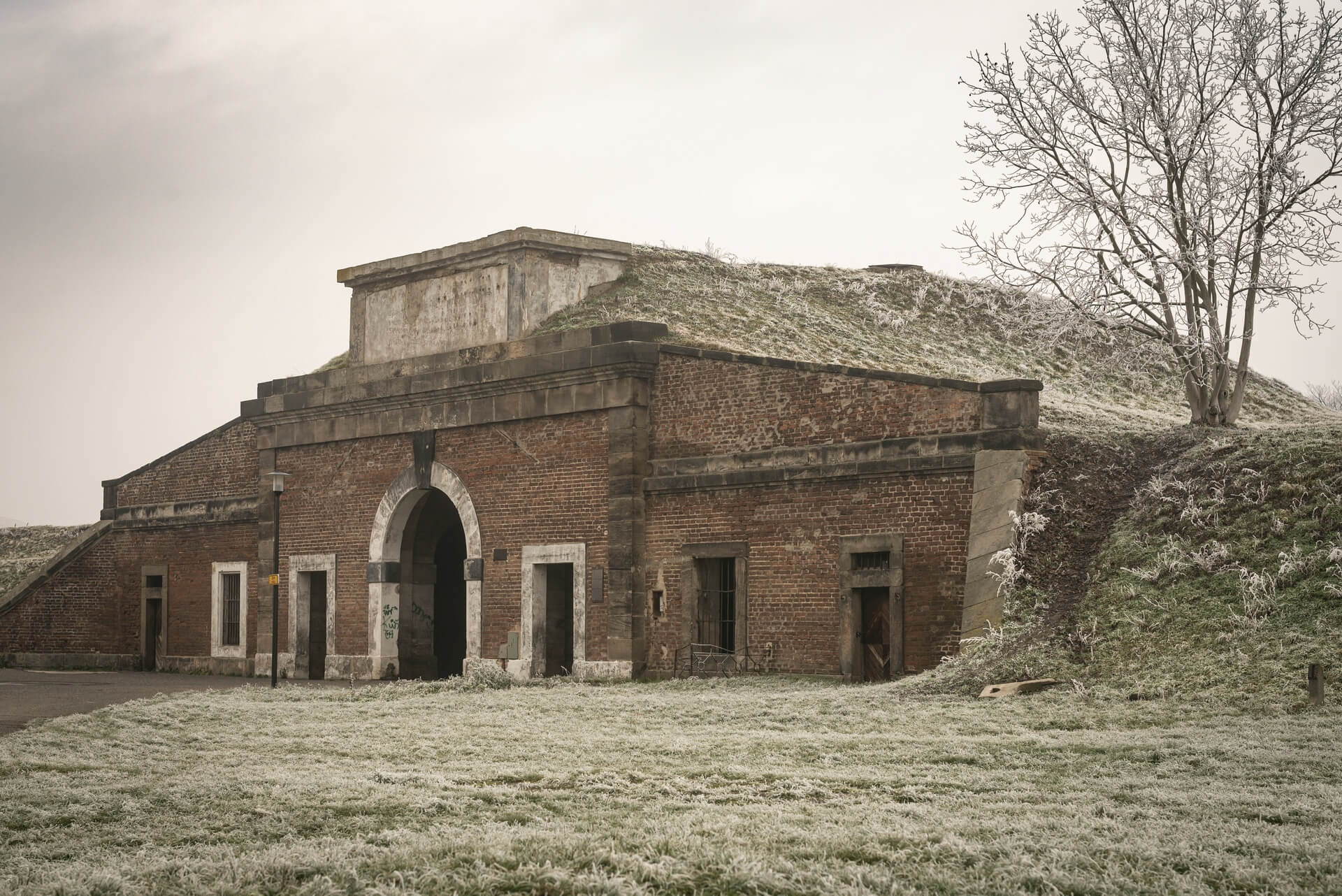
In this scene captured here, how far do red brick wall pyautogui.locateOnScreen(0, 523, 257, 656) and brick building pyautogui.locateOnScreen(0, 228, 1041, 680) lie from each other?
0.06m

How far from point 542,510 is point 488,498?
53.2 inches

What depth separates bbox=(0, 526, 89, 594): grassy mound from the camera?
36.5m

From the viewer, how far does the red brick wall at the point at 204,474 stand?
29.2 m

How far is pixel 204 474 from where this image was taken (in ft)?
98.5

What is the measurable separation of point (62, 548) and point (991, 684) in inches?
956

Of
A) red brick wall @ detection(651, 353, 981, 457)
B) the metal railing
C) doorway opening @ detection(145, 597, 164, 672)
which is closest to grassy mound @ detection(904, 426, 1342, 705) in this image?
red brick wall @ detection(651, 353, 981, 457)

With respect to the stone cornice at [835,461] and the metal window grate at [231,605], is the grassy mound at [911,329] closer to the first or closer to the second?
the stone cornice at [835,461]

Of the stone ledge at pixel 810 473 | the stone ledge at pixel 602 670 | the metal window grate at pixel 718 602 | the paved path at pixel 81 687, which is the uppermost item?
the stone ledge at pixel 810 473

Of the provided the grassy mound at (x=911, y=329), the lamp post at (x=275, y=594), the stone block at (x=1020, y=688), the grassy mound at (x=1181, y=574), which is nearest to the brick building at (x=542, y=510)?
the lamp post at (x=275, y=594)

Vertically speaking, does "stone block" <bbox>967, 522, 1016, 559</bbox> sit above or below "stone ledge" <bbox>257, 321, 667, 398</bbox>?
below

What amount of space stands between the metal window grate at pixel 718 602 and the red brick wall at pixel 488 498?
1.74 meters

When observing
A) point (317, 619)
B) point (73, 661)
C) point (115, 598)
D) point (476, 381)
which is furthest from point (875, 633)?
point (73, 661)

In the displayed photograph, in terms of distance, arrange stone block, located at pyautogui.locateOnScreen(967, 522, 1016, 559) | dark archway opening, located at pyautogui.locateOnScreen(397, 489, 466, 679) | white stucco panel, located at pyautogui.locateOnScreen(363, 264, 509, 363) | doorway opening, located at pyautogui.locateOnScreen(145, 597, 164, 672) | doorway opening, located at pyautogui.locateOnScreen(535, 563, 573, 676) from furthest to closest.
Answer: doorway opening, located at pyautogui.locateOnScreen(145, 597, 164, 672) → dark archway opening, located at pyautogui.locateOnScreen(397, 489, 466, 679) → white stucco panel, located at pyautogui.locateOnScreen(363, 264, 509, 363) → doorway opening, located at pyautogui.locateOnScreen(535, 563, 573, 676) → stone block, located at pyautogui.locateOnScreen(967, 522, 1016, 559)

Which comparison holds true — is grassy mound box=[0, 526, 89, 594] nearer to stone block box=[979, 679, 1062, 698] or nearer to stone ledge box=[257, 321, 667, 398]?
stone ledge box=[257, 321, 667, 398]
